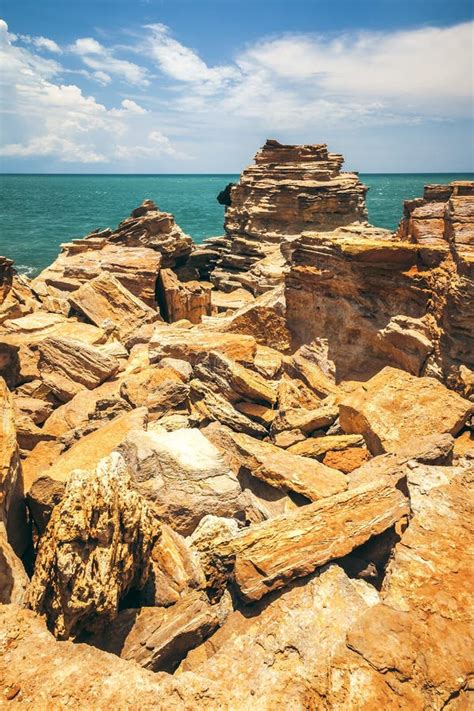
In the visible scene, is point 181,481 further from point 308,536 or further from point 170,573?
point 308,536

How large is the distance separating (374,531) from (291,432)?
90.1 inches

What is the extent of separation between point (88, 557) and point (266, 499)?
7.65 feet

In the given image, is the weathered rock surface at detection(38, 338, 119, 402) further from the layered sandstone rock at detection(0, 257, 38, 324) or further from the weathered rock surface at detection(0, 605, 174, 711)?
the weathered rock surface at detection(0, 605, 174, 711)

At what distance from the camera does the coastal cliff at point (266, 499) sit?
10.6 feet

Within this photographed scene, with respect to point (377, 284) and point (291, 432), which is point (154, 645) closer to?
point (291, 432)

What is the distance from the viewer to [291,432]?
21.1 ft

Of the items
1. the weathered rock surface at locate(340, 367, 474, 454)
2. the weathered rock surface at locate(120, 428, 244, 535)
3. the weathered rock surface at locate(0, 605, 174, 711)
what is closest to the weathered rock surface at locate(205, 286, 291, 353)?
the weathered rock surface at locate(340, 367, 474, 454)

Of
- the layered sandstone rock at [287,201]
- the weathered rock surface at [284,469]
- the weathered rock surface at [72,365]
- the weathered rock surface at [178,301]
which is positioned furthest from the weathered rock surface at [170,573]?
the layered sandstone rock at [287,201]

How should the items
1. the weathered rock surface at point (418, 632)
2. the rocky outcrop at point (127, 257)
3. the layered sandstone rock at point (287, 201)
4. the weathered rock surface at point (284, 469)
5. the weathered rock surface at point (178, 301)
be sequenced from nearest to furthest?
1. the weathered rock surface at point (418, 632)
2. the weathered rock surface at point (284, 469)
3. the rocky outcrop at point (127, 257)
4. the weathered rock surface at point (178, 301)
5. the layered sandstone rock at point (287, 201)

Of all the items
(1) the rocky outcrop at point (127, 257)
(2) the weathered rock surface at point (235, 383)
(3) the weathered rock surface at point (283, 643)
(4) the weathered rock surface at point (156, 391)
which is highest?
(1) the rocky outcrop at point (127, 257)

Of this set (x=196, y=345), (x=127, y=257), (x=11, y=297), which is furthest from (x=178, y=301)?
(x=196, y=345)

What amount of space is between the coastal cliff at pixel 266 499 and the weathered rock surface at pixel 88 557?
0.6 inches

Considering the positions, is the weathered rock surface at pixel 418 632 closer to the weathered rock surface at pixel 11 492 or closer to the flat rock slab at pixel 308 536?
the flat rock slab at pixel 308 536

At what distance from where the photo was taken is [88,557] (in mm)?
3676
